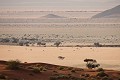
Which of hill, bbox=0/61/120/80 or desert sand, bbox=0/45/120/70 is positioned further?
desert sand, bbox=0/45/120/70

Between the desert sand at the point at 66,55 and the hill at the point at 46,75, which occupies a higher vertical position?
the desert sand at the point at 66,55

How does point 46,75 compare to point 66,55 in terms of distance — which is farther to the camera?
point 66,55

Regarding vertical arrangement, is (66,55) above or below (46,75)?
above

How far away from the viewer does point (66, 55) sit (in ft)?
243

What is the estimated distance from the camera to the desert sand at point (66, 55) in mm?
64562

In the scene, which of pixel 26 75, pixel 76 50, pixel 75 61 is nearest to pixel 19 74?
pixel 26 75

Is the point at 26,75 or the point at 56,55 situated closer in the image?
the point at 26,75

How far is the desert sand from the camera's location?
64562 mm

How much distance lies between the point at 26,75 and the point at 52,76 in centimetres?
233

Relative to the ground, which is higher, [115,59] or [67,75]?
[115,59]

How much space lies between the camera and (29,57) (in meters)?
71.0

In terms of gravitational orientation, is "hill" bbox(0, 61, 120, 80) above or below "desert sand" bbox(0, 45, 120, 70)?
below

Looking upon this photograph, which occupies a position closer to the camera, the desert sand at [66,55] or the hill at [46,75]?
the hill at [46,75]

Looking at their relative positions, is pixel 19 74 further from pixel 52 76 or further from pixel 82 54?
pixel 82 54
